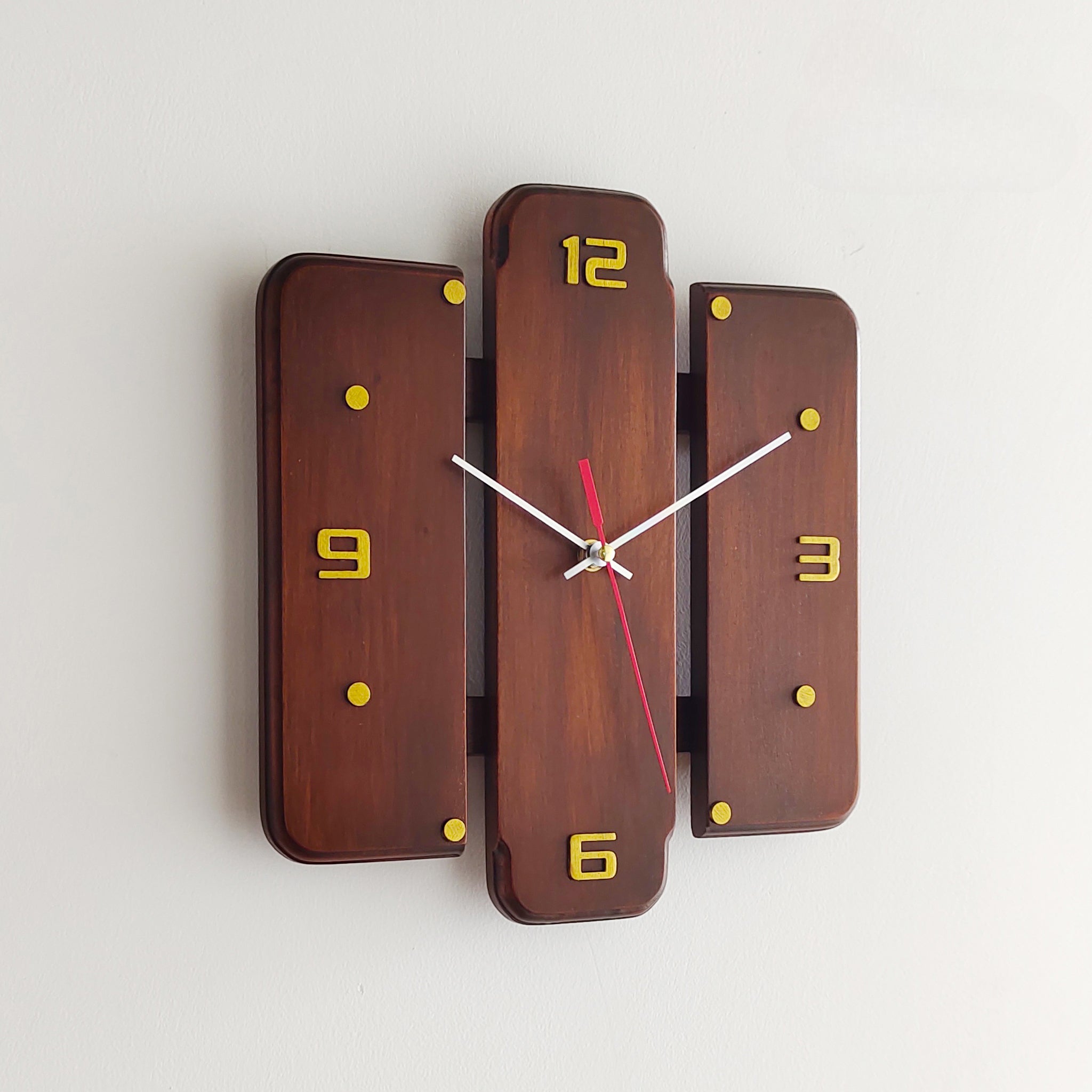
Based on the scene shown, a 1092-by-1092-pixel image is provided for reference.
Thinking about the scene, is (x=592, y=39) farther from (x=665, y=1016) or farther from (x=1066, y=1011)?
(x=1066, y=1011)

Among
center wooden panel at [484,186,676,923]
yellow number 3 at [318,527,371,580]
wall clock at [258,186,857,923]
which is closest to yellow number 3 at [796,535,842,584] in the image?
wall clock at [258,186,857,923]

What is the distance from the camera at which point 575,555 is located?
101 cm

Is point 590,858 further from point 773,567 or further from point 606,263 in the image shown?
point 606,263

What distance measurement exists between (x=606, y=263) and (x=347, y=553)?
309mm

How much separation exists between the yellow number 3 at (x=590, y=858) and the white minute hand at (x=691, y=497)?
0.67 feet

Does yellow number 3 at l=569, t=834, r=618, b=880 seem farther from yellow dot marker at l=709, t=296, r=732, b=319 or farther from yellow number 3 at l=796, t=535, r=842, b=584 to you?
yellow dot marker at l=709, t=296, r=732, b=319

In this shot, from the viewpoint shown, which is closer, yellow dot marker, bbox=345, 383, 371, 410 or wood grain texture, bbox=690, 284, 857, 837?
yellow dot marker, bbox=345, 383, 371, 410

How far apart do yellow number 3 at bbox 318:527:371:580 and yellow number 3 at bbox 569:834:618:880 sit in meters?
0.27

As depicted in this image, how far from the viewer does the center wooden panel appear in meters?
0.99

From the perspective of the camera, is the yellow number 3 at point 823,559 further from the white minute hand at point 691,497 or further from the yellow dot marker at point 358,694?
the yellow dot marker at point 358,694

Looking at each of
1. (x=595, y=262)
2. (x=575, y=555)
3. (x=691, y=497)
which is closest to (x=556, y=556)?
(x=575, y=555)

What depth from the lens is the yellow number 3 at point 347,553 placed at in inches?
36.9

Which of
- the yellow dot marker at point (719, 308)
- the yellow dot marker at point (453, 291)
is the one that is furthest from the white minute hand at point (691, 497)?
the yellow dot marker at point (453, 291)

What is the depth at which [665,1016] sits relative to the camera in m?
1.07
